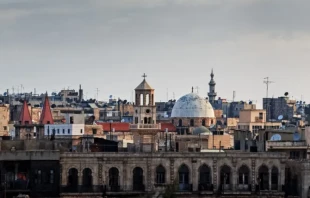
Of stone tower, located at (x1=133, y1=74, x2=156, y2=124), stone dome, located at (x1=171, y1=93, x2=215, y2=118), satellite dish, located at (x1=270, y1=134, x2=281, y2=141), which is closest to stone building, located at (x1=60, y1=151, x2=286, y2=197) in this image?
satellite dish, located at (x1=270, y1=134, x2=281, y2=141)

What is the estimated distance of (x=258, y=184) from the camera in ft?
290

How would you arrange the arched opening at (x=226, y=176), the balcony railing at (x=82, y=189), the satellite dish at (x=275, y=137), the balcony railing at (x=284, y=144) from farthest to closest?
1. the satellite dish at (x=275, y=137)
2. the balcony railing at (x=284, y=144)
3. the arched opening at (x=226, y=176)
4. the balcony railing at (x=82, y=189)

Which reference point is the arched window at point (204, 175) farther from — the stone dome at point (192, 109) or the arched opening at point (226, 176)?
the stone dome at point (192, 109)

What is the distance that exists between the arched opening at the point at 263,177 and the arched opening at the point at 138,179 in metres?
6.46

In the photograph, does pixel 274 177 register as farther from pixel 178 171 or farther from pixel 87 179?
pixel 87 179

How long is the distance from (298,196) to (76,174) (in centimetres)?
1204

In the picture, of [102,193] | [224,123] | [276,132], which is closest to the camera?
[102,193]

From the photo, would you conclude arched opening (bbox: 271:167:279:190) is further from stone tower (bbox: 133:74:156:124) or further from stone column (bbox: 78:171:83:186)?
stone tower (bbox: 133:74:156:124)

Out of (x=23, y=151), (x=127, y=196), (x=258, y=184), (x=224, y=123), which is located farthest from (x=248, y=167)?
(x=224, y=123)

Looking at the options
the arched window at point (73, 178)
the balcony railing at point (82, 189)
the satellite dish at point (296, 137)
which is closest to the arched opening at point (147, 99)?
the satellite dish at point (296, 137)

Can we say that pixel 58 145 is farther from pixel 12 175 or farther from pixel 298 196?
pixel 298 196

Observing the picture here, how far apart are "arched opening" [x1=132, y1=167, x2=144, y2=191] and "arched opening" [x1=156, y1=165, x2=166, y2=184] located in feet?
2.87

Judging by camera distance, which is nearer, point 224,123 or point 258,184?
point 258,184

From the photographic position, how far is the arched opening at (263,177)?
8825cm
